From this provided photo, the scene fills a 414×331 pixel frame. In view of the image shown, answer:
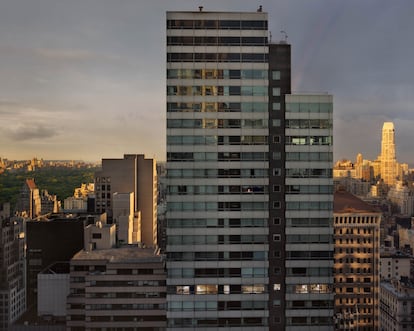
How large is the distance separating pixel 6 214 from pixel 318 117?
136 ft

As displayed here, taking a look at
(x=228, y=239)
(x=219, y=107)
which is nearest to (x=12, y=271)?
(x=228, y=239)

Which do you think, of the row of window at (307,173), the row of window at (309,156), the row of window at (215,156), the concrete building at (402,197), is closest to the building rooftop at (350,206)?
the concrete building at (402,197)

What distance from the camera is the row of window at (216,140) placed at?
100ft

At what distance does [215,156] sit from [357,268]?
33558 mm

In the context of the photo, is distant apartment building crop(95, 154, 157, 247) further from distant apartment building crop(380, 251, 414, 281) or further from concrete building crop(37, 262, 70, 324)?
distant apartment building crop(380, 251, 414, 281)

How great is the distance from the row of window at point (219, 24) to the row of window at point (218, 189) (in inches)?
402

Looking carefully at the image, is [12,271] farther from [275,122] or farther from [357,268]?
[275,122]

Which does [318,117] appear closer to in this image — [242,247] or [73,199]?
[242,247]

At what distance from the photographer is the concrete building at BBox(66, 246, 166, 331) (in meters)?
37.1

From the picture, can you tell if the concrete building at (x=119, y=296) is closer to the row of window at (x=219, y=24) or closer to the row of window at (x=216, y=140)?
the row of window at (x=216, y=140)

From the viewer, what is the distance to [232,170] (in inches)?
1204

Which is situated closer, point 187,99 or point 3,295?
point 187,99

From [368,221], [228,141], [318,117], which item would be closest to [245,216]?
[228,141]

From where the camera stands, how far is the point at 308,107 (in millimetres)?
30562
